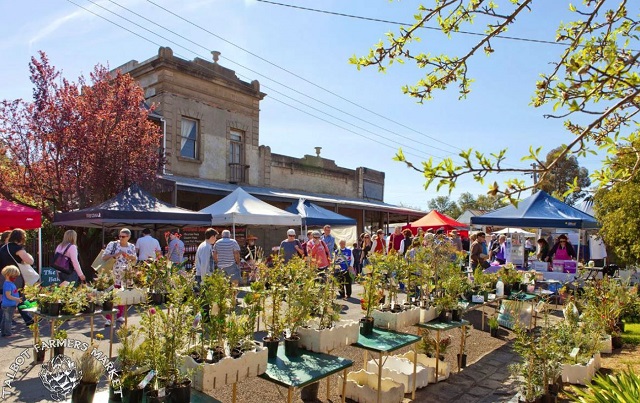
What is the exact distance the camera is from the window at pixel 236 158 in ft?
59.1

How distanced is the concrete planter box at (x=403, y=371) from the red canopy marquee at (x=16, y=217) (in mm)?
6914

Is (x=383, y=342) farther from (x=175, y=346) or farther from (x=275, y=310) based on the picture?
(x=175, y=346)

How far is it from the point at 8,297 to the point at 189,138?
10970 millimetres

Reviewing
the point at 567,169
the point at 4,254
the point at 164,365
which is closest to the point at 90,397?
the point at 164,365

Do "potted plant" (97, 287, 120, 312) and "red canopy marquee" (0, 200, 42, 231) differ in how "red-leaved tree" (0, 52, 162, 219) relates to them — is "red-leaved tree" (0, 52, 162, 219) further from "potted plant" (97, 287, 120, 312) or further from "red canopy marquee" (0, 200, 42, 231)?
"potted plant" (97, 287, 120, 312)

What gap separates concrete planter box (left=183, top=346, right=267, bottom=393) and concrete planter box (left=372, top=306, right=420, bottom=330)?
1.85 m

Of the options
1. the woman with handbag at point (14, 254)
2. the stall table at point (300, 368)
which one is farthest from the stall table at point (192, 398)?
the woman with handbag at point (14, 254)

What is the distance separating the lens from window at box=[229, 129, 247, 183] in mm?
18016

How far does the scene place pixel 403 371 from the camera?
4.90 meters

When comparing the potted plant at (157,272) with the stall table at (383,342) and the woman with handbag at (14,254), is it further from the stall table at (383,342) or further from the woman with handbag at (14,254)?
the woman with handbag at (14,254)

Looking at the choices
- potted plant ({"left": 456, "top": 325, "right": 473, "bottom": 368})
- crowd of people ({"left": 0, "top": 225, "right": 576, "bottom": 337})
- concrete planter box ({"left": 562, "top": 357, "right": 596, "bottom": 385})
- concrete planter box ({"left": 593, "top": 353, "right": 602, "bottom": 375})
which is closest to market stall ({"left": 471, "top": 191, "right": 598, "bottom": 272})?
crowd of people ({"left": 0, "top": 225, "right": 576, "bottom": 337})

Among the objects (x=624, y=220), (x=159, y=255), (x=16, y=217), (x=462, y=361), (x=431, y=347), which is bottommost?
(x=462, y=361)

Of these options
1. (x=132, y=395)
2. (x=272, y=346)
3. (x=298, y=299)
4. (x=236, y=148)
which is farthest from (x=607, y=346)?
(x=236, y=148)

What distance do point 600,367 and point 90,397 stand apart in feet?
18.3
